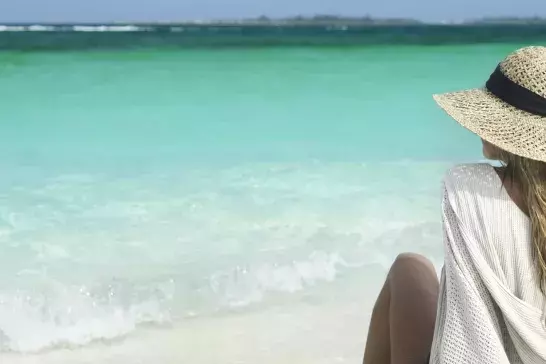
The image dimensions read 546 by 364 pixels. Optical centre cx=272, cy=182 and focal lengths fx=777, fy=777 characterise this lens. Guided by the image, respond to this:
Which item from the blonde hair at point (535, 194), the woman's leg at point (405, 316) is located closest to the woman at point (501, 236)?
the blonde hair at point (535, 194)

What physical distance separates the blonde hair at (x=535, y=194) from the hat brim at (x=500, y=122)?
3 centimetres

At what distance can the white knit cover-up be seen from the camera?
1004 millimetres

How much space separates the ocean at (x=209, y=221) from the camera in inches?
82.2

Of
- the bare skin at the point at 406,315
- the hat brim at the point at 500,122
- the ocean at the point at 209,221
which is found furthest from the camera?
the ocean at the point at 209,221

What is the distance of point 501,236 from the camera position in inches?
39.8

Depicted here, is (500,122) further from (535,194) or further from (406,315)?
(406,315)

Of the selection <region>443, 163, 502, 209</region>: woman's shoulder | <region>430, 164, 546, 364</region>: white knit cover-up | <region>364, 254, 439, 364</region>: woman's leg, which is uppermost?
<region>443, 163, 502, 209</region>: woman's shoulder

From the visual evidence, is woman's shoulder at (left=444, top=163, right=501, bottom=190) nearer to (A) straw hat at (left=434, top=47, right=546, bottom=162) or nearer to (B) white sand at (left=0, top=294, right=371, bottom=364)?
(A) straw hat at (left=434, top=47, right=546, bottom=162)

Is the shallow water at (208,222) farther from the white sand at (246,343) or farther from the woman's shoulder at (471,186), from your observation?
the woman's shoulder at (471,186)

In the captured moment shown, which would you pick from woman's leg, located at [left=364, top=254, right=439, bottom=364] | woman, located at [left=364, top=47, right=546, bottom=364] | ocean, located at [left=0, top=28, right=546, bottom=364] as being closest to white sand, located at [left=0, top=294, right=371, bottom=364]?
ocean, located at [left=0, top=28, right=546, bottom=364]

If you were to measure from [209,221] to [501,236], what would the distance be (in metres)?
2.01

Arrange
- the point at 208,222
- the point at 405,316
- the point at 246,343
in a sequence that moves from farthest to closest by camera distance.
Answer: the point at 208,222 → the point at 246,343 → the point at 405,316

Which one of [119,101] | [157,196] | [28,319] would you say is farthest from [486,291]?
[119,101]

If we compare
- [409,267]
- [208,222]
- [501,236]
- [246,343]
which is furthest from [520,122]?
[208,222]
